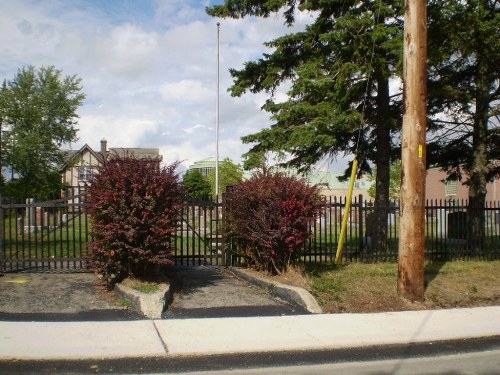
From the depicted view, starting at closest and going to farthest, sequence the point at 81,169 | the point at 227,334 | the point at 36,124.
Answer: the point at 227,334 < the point at 81,169 < the point at 36,124

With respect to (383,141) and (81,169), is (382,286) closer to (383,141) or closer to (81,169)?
(383,141)

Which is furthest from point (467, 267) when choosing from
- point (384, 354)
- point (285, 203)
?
point (384, 354)

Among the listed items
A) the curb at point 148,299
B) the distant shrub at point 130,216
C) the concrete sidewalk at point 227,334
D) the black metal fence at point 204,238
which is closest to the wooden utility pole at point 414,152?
the concrete sidewalk at point 227,334

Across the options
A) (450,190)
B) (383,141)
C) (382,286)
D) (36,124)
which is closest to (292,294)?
(382,286)

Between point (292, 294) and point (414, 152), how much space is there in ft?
10.6

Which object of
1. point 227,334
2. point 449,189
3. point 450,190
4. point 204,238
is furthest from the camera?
point 449,189

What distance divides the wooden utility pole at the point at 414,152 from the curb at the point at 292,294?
5.97ft

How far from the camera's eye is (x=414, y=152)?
9.28 metres

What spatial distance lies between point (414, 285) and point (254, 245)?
10.3 feet

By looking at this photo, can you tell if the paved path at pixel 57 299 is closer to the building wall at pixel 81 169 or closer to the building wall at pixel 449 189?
the building wall at pixel 81 169

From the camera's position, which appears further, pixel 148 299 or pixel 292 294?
pixel 292 294

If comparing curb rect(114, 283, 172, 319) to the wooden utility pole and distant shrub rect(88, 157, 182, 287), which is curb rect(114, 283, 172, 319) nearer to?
distant shrub rect(88, 157, 182, 287)

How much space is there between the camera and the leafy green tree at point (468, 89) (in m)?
13.7

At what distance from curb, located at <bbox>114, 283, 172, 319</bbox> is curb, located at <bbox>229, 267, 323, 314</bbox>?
6.16 feet
